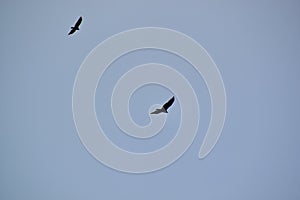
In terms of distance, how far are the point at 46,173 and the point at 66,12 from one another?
833 millimetres

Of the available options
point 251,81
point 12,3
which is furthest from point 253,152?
point 12,3

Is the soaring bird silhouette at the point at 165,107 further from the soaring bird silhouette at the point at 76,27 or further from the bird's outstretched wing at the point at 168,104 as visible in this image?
the soaring bird silhouette at the point at 76,27

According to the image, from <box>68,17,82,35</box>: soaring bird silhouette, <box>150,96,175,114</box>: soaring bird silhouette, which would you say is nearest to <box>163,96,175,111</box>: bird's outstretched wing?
<box>150,96,175,114</box>: soaring bird silhouette

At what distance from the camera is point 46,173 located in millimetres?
1731

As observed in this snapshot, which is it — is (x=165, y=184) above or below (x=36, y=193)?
above

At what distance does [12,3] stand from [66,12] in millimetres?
280

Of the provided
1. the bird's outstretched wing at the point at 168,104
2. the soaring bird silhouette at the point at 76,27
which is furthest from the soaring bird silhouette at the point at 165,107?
the soaring bird silhouette at the point at 76,27

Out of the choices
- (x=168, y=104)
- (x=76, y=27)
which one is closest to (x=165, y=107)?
(x=168, y=104)

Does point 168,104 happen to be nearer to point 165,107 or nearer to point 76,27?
point 165,107

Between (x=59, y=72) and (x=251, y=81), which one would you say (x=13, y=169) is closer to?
(x=59, y=72)

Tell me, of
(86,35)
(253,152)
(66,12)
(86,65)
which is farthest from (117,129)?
(253,152)

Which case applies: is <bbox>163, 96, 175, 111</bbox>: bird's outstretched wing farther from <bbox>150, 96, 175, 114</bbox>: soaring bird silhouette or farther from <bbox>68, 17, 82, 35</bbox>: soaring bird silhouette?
<bbox>68, 17, 82, 35</bbox>: soaring bird silhouette

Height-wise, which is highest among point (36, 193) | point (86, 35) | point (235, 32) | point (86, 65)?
point (235, 32)

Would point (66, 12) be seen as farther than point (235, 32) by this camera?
No
